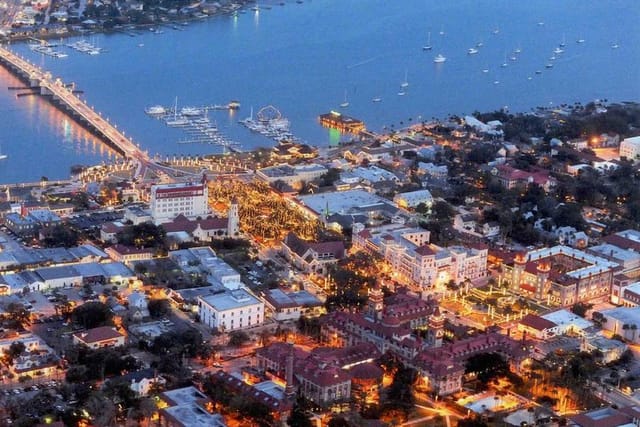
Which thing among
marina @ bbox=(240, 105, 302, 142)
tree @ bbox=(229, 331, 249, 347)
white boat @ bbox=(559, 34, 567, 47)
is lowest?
marina @ bbox=(240, 105, 302, 142)

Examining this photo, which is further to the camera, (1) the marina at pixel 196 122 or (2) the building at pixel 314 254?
(1) the marina at pixel 196 122

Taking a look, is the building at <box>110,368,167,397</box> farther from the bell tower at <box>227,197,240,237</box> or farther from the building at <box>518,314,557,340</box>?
the bell tower at <box>227,197,240,237</box>

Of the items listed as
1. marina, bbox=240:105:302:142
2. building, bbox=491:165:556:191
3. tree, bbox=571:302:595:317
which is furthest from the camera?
marina, bbox=240:105:302:142

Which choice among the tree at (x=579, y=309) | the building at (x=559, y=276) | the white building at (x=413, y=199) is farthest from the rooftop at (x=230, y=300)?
the white building at (x=413, y=199)

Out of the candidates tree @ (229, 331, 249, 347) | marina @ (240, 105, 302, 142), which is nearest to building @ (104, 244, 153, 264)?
tree @ (229, 331, 249, 347)

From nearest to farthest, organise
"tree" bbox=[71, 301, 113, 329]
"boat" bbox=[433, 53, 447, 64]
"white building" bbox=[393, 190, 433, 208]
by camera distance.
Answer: "tree" bbox=[71, 301, 113, 329], "white building" bbox=[393, 190, 433, 208], "boat" bbox=[433, 53, 447, 64]

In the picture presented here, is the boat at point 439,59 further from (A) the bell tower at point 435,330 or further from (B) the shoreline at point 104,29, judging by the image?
(A) the bell tower at point 435,330
